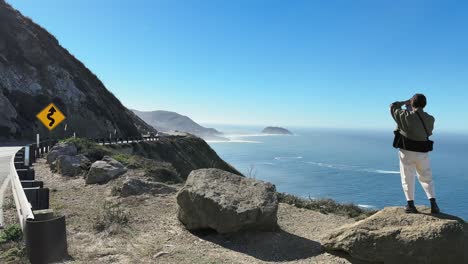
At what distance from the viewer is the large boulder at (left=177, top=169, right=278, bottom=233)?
7020 millimetres

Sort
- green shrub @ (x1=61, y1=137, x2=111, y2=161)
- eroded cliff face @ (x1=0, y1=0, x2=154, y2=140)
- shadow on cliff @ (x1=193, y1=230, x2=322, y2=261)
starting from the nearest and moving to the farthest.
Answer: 1. shadow on cliff @ (x1=193, y1=230, x2=322, y2=261)
2. green shrub @ (x1=61, y1=137, x2=111, y2=161)
3. eroded cliff face @ (x1=0, y1=0, x2=154, y2=140)

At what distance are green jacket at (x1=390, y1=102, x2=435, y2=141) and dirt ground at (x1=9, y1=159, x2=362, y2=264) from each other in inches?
83.9

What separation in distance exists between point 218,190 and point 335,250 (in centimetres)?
234

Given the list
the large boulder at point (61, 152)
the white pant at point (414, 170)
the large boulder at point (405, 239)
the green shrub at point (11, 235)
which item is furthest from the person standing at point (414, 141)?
the large boulder at point (61, 152)

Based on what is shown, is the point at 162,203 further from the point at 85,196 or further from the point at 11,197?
the point at 11,197

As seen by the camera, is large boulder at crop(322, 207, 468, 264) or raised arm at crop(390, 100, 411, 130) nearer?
large boulder at crop(322, 207, 468, 264)

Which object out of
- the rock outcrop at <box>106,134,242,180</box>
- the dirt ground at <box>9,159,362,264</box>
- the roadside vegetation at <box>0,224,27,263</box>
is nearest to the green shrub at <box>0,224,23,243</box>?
the roadside vegetation at <box>0,224,27,263</box>

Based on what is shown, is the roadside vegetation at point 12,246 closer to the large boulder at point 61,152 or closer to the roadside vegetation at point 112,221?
the roadside vegetation at point 112,221

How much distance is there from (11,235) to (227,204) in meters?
3.72

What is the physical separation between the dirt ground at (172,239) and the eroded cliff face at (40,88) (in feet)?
116

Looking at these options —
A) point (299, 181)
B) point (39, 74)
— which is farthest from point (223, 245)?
point (299, 181)

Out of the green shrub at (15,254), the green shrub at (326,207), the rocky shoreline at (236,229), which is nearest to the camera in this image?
the rocky shoreline at (236,229)

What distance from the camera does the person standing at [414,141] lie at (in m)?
6.00

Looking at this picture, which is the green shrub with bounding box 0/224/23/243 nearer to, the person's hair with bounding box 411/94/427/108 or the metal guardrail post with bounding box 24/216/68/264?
the metal guardrail post with bounding box 24/216/68/264
